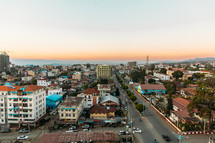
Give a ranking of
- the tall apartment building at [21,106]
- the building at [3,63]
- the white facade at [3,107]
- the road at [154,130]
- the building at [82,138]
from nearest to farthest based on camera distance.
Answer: the building at [82,138] < the road at [154,130] < the tall apartment building at [21,106] < the white facade at [3,107] < the building at [3,63]

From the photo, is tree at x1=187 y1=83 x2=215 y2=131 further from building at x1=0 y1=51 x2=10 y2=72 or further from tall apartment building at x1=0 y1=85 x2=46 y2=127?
building at x1=0 y1=51 x2=10 y2=72

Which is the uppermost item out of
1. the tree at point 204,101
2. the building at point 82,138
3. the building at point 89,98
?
the tree at point 204,101

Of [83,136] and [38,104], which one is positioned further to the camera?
[38,104]

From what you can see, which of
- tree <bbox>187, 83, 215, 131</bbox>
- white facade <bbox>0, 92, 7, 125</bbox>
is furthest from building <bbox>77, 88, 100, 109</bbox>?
tree <bbox>187, 83, 215, 131</bbox>

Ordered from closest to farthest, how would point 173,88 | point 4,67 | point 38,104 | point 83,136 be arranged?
point 83,136 < point 38,104 < point 173,88 < point 4,67

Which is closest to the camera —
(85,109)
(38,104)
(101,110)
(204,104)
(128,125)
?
(204,104)

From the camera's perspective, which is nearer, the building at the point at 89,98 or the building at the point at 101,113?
the building at the point at 101,113

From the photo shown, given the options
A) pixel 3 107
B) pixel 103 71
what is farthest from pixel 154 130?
pixel 103 71

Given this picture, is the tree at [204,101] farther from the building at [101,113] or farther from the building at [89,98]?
the building at [89,98]

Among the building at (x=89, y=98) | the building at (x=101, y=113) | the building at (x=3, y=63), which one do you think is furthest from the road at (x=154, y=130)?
the building at (x=3, y=63)

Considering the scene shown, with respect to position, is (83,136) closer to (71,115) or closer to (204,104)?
(71,115)

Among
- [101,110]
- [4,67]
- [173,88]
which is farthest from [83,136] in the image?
[4,67]
